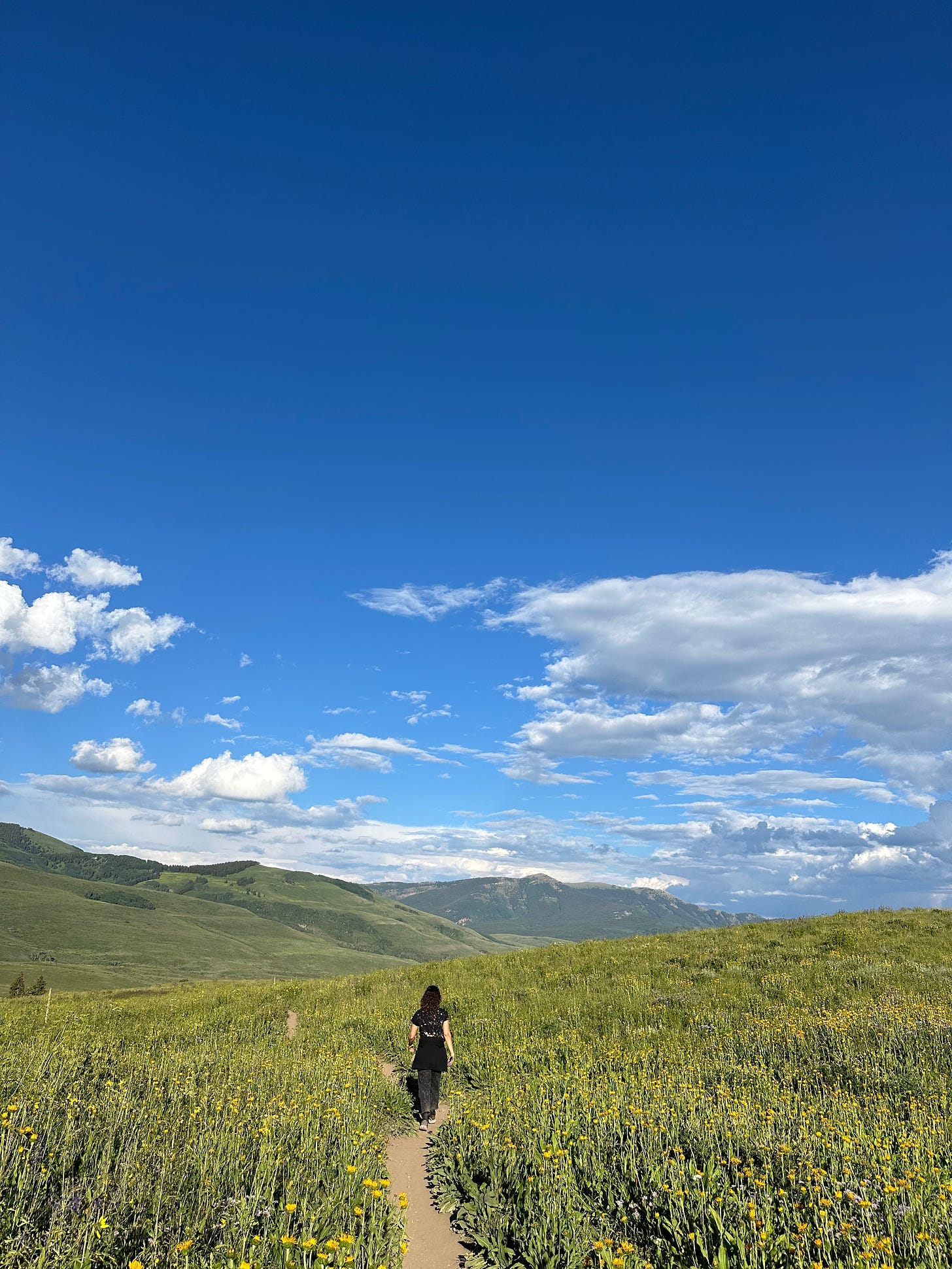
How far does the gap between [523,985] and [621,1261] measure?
1834cm

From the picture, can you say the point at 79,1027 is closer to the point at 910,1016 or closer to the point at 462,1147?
the point at 462,1147

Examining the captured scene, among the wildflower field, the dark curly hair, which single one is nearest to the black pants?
the wildflower field

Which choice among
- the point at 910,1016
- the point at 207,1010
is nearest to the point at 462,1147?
the point at 910,1016

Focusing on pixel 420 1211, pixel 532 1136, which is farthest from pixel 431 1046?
pixel 420 1211

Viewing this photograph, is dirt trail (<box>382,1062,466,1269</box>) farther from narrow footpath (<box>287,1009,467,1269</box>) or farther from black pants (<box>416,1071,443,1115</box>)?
black pants (<box>416,1071,443,1115</box>)

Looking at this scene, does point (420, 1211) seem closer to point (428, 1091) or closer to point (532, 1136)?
point (532, 1136)

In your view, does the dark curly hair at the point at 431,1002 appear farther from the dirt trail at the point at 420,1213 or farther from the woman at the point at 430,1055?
the dirt trail at the point at 420,1213

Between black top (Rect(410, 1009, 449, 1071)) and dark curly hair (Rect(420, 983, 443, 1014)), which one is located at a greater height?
dark curly hair (Rect(420, 983, 443, 1014))

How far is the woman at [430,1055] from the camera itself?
1232 centimetres

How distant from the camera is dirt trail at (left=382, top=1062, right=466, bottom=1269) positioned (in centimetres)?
722

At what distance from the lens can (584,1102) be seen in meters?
10.1

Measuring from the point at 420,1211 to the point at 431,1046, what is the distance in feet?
14.0

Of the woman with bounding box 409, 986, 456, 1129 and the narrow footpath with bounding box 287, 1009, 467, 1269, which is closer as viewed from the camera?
the narrow footpath with bounding box 287, 1009, 467, 1269

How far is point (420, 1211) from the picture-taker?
8.34 metres
